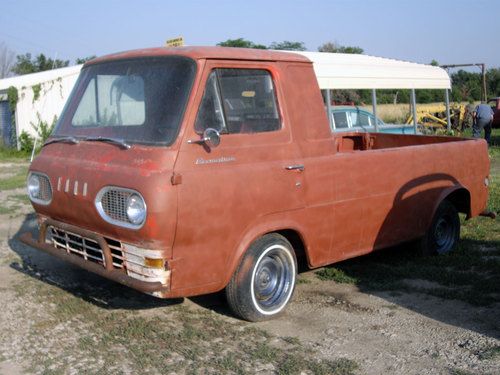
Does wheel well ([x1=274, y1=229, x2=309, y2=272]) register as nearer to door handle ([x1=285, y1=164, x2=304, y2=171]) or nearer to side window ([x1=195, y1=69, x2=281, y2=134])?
door handle ([x1=285, y1=164, x2=304, y2=171])

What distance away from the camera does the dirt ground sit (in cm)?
413

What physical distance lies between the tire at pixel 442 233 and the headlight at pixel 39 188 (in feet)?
12.8

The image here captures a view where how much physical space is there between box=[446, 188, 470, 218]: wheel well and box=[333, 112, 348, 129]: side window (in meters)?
7.29

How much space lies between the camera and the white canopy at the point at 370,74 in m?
14.0

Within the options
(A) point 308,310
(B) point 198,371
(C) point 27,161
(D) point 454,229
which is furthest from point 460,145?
(C) point 27,161

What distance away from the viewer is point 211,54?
4703 mm

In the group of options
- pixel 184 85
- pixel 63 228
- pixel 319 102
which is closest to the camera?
pixel 184 85

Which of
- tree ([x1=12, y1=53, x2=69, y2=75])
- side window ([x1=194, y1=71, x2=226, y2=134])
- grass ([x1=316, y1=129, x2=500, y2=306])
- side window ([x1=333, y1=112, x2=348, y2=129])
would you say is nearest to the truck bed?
grass ([x1=316, y1=129, x2=500, y2=306])

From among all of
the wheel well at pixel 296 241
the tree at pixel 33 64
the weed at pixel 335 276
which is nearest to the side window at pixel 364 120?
the weed at pixel 335 276

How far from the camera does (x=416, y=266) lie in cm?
651

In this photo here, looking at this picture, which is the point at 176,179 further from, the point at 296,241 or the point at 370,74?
the point at 370,74

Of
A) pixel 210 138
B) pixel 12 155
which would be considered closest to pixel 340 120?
pixel 210 138

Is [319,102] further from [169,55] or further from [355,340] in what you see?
[355,340]

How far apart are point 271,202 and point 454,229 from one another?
324 centimetres
